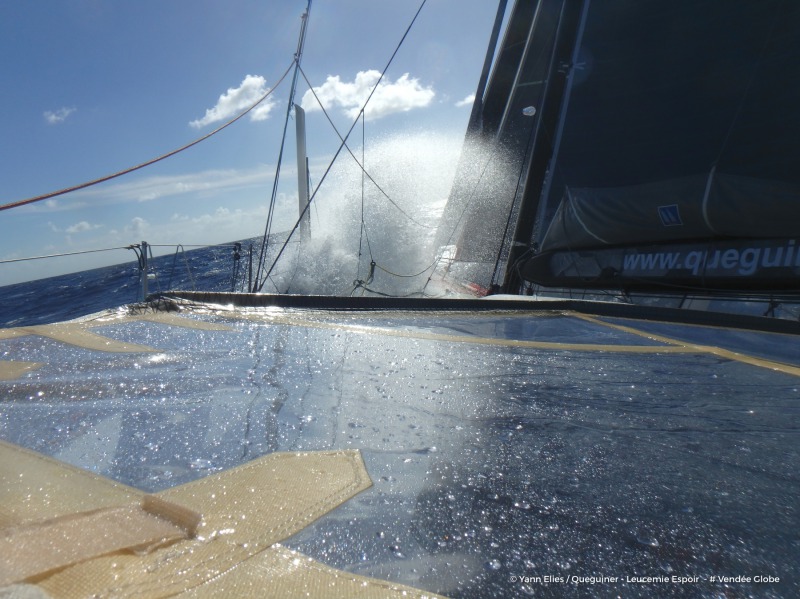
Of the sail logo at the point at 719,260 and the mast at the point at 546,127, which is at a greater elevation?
the mast at the point at 546,127

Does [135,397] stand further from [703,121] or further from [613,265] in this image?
[703,121]

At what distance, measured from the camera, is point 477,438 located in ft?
4.12

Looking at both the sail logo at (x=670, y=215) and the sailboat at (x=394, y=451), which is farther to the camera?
the sail logo at (x=670, y=215)

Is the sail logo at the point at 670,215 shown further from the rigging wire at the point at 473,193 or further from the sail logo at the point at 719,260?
the rigging wire at the point at 473,193

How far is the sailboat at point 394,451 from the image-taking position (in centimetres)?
77

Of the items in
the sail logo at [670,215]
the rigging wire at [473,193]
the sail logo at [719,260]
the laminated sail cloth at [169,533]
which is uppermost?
the rigging wire at [473,193]

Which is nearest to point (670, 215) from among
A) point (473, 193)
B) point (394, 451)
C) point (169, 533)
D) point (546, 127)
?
point (546, 127)

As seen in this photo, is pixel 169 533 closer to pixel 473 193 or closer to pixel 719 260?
pixel 719 260

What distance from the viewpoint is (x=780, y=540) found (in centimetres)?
90

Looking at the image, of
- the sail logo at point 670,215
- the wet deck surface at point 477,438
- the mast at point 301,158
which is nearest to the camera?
the wet deck surface at point 477,438

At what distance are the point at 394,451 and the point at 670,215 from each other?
3.64 m

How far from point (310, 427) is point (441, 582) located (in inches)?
23.1

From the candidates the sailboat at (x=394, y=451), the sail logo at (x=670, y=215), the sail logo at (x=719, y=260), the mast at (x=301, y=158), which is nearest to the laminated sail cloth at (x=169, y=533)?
the sailboat at (x=394, y=451)

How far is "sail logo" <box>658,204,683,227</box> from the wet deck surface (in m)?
2.00
